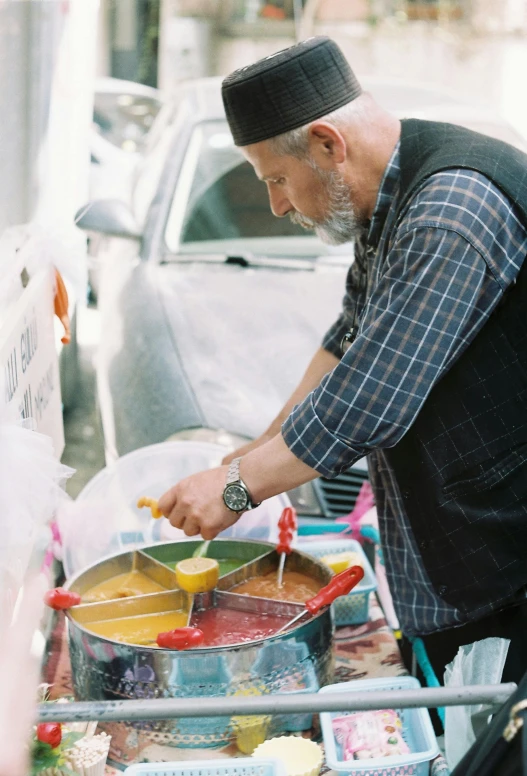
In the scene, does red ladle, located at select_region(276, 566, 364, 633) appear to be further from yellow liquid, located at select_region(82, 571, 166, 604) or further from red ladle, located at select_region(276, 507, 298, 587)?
yellow liquid, located at select_region(82, 571, 166, 604)

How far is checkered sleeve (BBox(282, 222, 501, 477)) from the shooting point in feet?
5.57

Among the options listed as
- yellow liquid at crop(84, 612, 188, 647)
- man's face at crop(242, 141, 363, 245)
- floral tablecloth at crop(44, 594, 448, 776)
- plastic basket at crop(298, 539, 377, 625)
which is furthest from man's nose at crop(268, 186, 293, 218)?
floral tablecloth at crop(44, 594, 448, 776)

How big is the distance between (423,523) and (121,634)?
70cm

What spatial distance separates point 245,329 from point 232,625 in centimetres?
173

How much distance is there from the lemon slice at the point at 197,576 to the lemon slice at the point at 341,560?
1.42 feet

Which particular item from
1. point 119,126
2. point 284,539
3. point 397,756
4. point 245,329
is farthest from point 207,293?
point 119,126

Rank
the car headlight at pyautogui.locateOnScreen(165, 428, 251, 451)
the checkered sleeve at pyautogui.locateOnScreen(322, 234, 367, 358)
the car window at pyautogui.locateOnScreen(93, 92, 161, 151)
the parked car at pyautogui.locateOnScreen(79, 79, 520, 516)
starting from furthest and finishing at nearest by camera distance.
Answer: the car window at pyautogui.locateOnScreen(93, 92, 161, 151) < the parked car at pyautogui.locateOnScreen(79, 79, 520, 516) < the car headlight at pyautogui.locateOnScreen(165, 428, 251, 451) < the checkered sleeve at pyautogui.locateOnScreen(322, 234, 367, 358)

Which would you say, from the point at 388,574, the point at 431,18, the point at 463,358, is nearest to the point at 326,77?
the point at 463,358

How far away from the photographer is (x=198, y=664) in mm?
1790

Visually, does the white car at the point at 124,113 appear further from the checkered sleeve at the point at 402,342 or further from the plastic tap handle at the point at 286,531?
the checkered sleeve at the point at 402,342

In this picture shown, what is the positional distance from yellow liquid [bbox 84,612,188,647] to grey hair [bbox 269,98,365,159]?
1049mm

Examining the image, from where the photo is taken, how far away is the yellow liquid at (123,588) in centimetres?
214

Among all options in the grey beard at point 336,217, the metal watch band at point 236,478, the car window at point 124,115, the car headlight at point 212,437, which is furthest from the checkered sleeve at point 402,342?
the car window at point 124,115

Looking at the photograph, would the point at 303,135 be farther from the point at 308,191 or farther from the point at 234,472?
the point at 234,472
